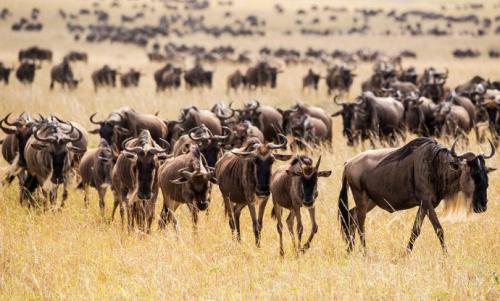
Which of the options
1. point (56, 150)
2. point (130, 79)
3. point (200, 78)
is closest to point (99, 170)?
point (56, 150)

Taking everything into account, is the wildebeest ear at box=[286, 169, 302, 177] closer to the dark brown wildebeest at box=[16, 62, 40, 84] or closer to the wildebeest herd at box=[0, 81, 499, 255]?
the wildebeest herd at box=[0, 81, 499, 255]

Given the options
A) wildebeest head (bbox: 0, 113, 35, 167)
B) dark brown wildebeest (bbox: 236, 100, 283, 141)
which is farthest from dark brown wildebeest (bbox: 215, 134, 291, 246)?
dark brown wildebeest (bbox: 236, 100, 283, 141)

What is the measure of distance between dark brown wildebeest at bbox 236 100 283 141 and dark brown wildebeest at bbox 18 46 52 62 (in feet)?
74.5

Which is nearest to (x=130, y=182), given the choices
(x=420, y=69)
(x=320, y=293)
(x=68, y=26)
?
(x=320, y=293)

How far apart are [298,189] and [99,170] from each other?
365 cm

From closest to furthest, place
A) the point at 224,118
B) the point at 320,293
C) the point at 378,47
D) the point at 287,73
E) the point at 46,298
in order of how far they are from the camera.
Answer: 1. the point at 320,293
2. the point at 46,298
3. the point at 224,118
4. the point at 287,73
5. the point at 378,47

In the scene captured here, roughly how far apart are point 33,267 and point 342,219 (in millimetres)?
3312

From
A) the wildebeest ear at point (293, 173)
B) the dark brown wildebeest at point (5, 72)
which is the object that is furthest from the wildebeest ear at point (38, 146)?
the dark brown wildebeest at point (5, 72)

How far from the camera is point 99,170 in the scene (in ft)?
33.8

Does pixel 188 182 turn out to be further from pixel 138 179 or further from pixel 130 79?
pixel 130 79

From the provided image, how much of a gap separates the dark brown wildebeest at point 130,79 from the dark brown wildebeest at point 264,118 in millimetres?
13328

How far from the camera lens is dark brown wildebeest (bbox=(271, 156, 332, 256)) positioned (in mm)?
7434

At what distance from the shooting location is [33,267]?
24.8 ft

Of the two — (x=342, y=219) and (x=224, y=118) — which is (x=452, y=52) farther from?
(x=342, y=219)
